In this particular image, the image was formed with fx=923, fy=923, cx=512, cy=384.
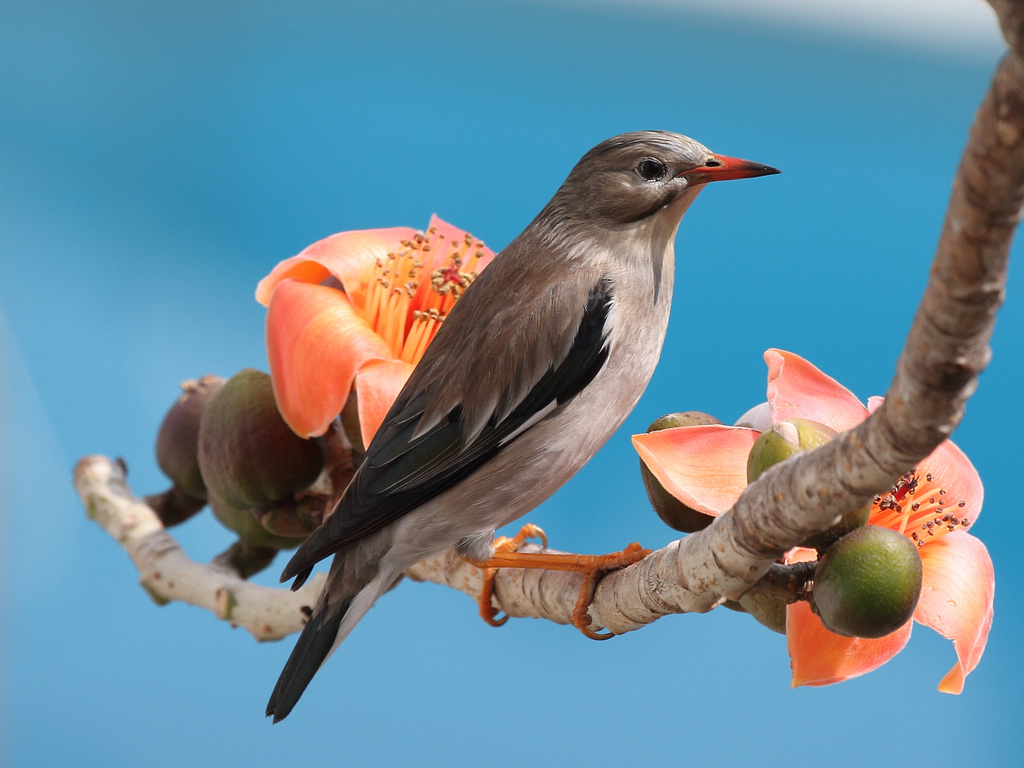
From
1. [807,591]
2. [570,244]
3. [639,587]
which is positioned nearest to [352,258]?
[570,244]

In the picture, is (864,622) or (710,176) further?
→ (710,176)

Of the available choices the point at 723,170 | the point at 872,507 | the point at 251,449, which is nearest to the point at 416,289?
the point at 251,449

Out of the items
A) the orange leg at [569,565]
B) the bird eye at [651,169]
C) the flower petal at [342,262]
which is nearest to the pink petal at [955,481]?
the orange leg at [569,565]

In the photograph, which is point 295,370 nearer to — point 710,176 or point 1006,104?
point 710,176

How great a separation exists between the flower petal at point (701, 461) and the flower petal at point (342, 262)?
0.57 metres

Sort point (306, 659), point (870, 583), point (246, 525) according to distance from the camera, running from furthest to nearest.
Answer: point (246, 525)
point (306, 659)
point (870, 583)

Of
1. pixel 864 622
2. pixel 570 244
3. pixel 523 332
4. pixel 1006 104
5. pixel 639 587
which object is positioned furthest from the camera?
pixel 570 244

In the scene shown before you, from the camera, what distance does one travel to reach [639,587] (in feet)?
2.72

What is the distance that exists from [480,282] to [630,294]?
198mm

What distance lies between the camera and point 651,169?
3.72 feet

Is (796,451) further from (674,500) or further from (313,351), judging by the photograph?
(313,351)

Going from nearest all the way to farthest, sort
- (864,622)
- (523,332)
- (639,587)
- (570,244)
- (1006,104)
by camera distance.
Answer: (1006,104) < (864,622) < (639,587) < (523,332) < (570,244)

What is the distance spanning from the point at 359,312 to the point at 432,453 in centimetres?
27

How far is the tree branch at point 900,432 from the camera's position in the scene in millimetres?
406
